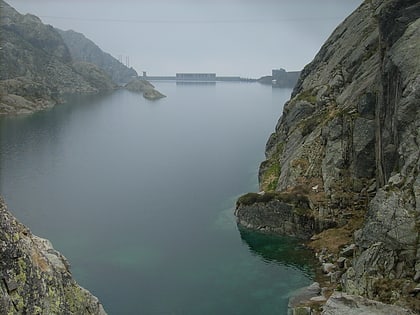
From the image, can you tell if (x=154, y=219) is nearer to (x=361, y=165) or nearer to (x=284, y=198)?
(x=284, y=198)

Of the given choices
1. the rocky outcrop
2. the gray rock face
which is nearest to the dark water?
the gray rock face

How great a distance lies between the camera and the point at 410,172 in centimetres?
4047

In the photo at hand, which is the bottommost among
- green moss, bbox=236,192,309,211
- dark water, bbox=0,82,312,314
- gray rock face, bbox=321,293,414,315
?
dark water, bbox=0,82,312,314

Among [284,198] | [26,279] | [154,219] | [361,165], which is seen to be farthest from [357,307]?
[154,219]

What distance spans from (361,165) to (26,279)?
45.1m

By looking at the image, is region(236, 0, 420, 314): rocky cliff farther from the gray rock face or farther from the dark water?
the dark water

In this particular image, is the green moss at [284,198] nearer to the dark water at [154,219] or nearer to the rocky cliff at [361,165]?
the rocky cliff at [361,165]

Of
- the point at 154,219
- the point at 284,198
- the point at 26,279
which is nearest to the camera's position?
the point at 26,279

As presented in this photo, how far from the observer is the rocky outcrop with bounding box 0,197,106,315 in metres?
18.5

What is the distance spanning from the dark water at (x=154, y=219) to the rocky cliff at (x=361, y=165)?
4418 millimetres

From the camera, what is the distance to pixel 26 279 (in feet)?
64.0

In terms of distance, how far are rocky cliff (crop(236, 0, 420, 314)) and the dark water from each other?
442 centimetres

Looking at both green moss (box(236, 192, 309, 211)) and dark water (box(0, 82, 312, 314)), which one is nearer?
dark water (box(0, 82, 312, 314))

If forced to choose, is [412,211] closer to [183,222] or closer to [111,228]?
[183,222]
